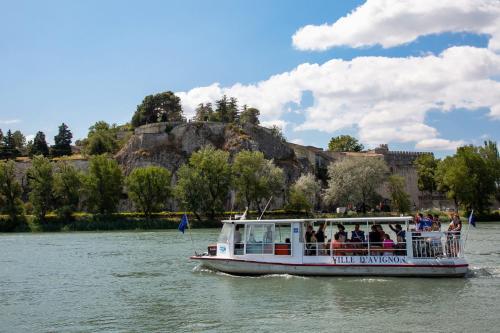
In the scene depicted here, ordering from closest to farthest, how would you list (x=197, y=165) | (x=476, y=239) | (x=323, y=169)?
(x=476, y=239)
(x=197, y=165)
(x=323, y=169)

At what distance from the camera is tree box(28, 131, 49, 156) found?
4894 inches

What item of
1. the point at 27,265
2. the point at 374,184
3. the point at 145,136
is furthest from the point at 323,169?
the point at 27,265

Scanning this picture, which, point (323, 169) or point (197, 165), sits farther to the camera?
point (323, 169)

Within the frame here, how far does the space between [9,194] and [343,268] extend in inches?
2707

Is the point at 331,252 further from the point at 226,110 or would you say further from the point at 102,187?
the point at 226,110

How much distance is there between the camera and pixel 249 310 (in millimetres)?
21016

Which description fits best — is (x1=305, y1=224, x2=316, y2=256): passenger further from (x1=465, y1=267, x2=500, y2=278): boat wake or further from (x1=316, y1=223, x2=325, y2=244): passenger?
(x1=465, y1=267, x2=500, y2=278): boat wake

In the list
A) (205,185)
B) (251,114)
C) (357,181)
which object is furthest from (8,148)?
(357,181)

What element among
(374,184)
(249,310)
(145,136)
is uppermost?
(145,136)

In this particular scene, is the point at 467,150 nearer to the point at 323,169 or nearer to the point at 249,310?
the point at 323,169

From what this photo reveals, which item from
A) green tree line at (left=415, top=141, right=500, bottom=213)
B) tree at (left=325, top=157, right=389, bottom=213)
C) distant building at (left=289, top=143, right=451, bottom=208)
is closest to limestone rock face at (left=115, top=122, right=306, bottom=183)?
distant building at (left=289, top=143, right=451, bottom=208)

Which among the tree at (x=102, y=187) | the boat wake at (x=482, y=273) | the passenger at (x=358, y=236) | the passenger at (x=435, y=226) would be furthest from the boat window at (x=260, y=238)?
the tree at (x=102, y=187)

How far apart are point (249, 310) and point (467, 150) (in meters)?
78.6

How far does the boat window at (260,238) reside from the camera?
28453 millimetres
